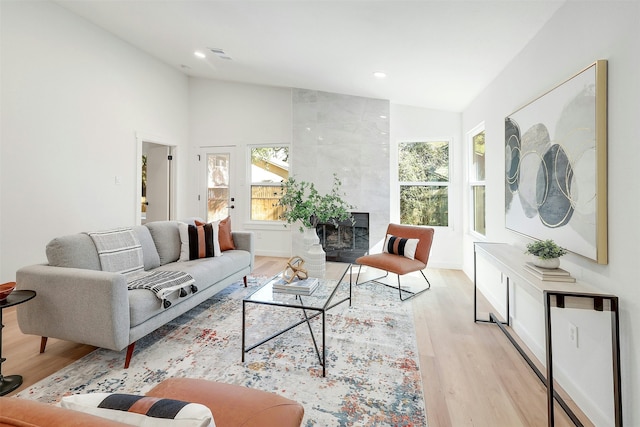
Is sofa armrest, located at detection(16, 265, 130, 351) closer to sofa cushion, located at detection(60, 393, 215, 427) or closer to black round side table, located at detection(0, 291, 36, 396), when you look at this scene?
black round side table, located at detection(0, 291, 36, 396)

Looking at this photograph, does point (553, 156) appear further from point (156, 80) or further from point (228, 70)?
point (156, 80)

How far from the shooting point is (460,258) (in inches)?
183

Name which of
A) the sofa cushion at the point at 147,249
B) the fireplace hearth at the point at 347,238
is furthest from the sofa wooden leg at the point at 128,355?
the fireplace hearth at the point at 347,238

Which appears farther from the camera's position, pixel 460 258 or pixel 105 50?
pixel 460 258

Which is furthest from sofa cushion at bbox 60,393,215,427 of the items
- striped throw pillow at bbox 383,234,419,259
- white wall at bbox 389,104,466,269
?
white wall at bbox 389,104,466,269

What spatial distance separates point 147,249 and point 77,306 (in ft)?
3.33

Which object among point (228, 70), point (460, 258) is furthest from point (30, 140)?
point (460, 258)

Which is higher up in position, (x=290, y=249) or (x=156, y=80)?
(x=156, y=80)

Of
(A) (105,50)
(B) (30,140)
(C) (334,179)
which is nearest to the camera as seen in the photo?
(B) (30,140)

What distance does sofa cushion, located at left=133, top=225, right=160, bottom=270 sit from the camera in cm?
294

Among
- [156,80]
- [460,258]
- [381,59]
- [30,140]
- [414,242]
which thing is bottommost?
[460,258]

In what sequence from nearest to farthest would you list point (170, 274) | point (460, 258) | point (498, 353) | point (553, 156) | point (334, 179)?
point (553, 156)
point (498, 353)
point (170, 274)
point (460, 258)
point (334, 179)

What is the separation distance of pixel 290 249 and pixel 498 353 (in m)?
3.74

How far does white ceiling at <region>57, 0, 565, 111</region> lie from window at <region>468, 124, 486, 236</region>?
51cm
